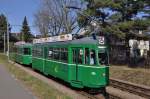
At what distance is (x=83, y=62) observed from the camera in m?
20.1

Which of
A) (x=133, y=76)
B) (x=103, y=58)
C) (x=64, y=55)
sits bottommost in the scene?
(x=133, y=76)

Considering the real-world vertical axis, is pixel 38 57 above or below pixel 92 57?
below

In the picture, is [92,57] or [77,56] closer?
[92,57]

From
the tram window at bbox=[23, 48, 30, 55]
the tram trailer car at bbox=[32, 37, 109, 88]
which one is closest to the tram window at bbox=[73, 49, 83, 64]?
the tram trailer car at bbox=[32, 37, 109, 88]

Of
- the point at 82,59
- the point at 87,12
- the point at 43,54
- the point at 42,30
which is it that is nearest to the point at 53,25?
the point at 42,30

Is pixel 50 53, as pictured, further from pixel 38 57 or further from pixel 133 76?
pixel 133 76

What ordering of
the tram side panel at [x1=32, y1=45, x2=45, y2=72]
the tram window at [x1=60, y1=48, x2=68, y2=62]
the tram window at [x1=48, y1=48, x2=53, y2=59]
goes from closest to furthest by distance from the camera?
1. the tram window at [x1=60, y1=48, x2=68, y2=62]
2. the tram window at [x1=48, y1=48, x2=53, y2=59]
3. the tram side panel at [x1=32, y1=45, x2=45, y2=72]

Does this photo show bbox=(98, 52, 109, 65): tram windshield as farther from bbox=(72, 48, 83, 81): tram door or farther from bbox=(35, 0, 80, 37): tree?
bbox=(35, 0, 80, 37): tree

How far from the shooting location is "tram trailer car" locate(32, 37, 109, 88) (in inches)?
766

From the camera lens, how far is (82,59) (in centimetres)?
2020

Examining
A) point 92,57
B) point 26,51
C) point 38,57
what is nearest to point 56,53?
point 92,57

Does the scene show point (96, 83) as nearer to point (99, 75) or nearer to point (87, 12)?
point (99, 75)

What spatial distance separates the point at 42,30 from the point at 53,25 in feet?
28.8

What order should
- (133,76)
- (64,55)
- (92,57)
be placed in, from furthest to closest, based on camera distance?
1. (133,76)
2. (64,55)
3. (92,57)
